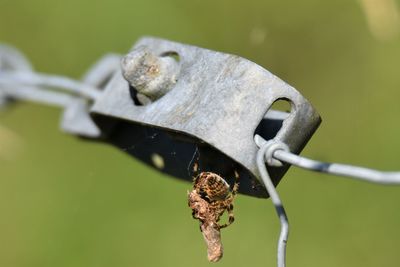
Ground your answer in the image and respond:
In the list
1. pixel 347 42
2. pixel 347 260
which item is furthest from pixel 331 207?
pixel 347 42

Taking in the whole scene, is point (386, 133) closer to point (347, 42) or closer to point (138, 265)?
point (347, 42)

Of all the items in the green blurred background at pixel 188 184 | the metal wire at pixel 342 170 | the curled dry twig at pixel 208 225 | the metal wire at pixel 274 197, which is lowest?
the green blurred background at pixel 188 184

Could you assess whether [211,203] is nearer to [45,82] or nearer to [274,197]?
[274,197]

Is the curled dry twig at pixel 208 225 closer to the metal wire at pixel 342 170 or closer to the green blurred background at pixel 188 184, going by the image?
the metal wire at pixel 342 170

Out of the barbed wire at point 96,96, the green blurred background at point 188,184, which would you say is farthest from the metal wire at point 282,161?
the green blurred background at point 188,184

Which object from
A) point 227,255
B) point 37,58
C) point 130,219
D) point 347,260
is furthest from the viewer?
point 37,58

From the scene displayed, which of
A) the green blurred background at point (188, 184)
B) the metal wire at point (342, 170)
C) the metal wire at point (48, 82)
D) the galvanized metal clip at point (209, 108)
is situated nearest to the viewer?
the metal wire at point (342, 170)

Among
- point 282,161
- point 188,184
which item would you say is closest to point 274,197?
point 282,161

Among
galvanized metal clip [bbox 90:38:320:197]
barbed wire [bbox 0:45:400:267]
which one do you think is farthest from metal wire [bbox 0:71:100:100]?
galvanized metal clip [bbox 90:38:320:197]
